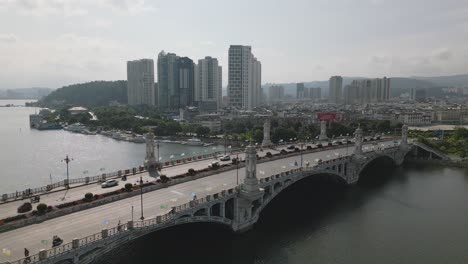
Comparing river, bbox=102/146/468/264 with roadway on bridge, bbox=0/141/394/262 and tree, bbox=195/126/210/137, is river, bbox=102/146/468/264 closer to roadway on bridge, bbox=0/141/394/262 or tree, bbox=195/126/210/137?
roadway on bridge, bbox=0/141/394/262

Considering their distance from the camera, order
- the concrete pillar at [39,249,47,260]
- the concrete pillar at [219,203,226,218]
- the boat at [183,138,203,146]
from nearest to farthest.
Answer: the concrete pillar at [39,249,47,260] → the concrete pillar at [219,203,226,218] → the boat at [183,138,203,146]

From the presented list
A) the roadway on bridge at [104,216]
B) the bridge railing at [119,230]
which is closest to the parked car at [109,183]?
the roadway on bridge at [104,216]

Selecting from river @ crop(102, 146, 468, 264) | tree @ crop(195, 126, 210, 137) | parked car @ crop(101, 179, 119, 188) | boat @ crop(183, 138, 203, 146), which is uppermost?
parked car @ crop(101, 179, 119, 188)

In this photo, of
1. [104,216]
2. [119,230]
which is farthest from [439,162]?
[119,230]

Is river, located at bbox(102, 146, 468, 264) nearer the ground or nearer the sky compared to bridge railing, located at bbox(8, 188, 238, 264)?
nearer the ground

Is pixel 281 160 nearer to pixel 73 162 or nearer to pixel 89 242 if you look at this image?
pixel 89 242

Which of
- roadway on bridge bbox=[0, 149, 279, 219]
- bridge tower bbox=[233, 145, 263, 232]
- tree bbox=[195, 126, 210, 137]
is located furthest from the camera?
tree bbox=[195, 126, 210, 137]

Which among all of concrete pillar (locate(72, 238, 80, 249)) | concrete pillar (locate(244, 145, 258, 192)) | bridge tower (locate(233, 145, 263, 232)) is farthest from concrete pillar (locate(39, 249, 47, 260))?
concrete pillar (locate(244, 145, 258, 192))
